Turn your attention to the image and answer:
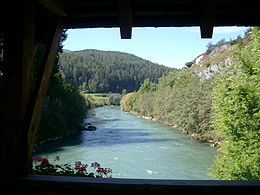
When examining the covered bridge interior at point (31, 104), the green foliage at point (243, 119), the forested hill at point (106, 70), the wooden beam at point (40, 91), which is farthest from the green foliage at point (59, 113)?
the forested hill at point (106, 70)

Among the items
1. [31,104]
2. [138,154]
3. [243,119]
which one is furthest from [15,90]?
[138,154]

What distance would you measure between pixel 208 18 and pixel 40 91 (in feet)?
4.09

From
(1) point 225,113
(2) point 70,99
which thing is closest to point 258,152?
(1) point 225,113

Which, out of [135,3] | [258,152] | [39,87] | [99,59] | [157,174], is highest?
[99,59]

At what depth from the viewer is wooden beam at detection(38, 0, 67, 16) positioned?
228 cm

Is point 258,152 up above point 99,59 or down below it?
below

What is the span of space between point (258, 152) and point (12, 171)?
1261 centimetres

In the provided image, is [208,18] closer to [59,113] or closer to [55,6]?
[55,6]

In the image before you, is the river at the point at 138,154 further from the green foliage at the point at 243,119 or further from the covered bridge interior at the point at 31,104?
the covered bridge interior at the point at 31,104

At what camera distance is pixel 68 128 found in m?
35.3

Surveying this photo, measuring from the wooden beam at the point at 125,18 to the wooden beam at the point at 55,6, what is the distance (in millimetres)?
408

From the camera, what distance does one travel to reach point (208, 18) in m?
2.49

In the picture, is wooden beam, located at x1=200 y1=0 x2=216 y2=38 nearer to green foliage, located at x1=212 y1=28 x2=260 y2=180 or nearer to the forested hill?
green foliage, located at x1=212 y1=28 x2=260 y2=180

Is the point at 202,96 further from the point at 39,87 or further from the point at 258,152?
the point at 39,87
